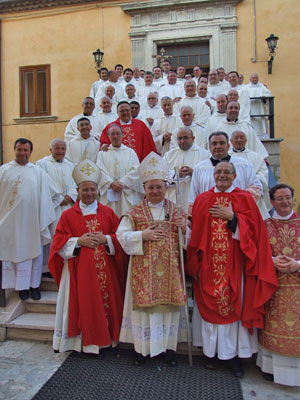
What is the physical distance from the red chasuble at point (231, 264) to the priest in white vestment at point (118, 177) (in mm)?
1953

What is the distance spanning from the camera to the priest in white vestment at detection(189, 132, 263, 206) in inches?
158

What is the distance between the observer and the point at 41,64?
12.5 meters

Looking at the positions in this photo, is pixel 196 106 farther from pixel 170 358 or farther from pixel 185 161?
pixel 170 358

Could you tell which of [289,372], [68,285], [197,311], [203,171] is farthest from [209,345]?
[203,171]

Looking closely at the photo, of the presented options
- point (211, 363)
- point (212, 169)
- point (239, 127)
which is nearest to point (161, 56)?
point (239, 127)

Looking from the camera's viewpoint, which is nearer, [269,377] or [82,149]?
[269,377]

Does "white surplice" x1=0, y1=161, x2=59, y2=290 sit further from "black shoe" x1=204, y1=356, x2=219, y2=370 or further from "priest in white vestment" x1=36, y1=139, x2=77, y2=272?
"black shoe" x1=204, y1=356, x2=219, y2=370

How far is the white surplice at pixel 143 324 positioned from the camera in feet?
11.2

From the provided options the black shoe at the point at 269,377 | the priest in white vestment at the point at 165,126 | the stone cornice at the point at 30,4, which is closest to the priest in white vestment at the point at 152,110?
the priest in white vestment at the point at 165,126

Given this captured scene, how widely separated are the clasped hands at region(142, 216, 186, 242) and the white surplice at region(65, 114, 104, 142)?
3.54 meters

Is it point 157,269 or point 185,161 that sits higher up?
A: point 185,161

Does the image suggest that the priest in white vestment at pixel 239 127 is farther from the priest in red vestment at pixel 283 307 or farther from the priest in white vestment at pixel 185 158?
the priest in red vestment at pixel 283 307

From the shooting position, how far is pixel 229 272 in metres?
3.34

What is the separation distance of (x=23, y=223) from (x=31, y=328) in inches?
50.1
